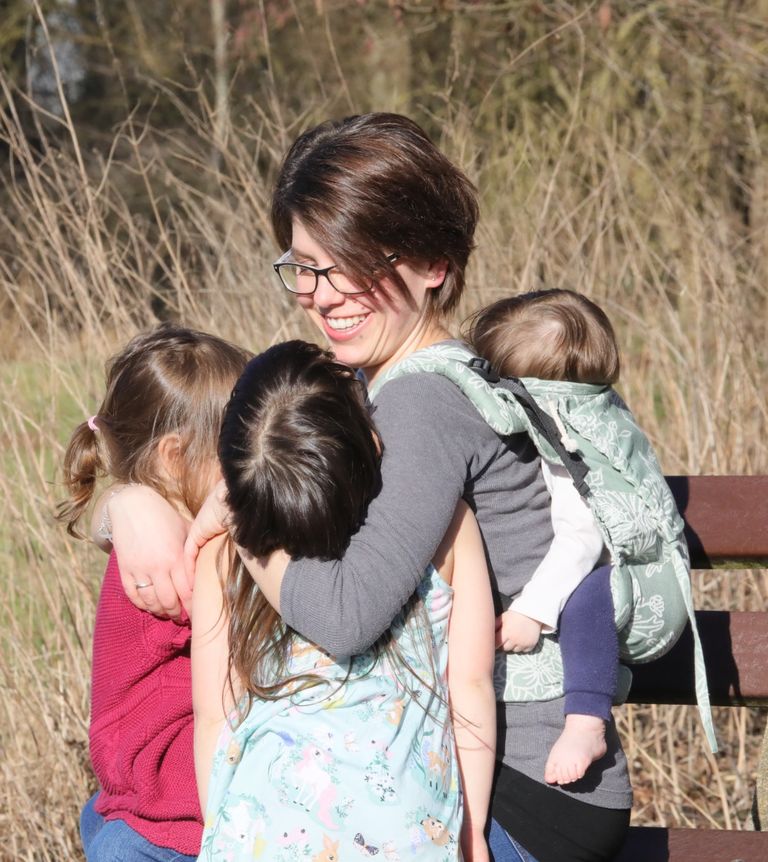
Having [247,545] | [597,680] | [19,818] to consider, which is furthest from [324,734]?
[19,818]

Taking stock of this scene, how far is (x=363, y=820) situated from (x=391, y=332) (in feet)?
2.27

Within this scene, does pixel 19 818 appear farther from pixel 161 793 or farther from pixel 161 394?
pixel 161 394

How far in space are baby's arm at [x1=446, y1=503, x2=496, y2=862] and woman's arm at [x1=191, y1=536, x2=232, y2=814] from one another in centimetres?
31

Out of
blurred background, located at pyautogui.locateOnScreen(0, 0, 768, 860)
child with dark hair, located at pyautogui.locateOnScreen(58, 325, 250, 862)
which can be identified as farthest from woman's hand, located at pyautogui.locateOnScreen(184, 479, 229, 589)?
blurred background, located at pyautogui.locateOnScreen(0, 0, 768, 860)

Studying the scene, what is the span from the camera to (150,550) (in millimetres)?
1703

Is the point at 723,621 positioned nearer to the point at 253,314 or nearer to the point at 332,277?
the point at 332,277

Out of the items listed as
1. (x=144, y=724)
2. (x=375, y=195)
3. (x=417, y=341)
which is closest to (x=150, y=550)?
(x=144, y=724)

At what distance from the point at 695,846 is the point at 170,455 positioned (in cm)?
112

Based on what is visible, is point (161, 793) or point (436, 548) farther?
point (161, 793)

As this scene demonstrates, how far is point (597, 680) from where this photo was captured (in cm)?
160

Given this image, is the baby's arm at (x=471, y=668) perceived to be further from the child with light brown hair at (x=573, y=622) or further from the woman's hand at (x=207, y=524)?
the woman's hand at (x=207, y=524)

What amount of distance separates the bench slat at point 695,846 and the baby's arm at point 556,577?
569 mm

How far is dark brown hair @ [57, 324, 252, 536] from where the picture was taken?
1.79 metres

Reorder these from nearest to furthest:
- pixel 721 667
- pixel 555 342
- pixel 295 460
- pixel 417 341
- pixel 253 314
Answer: pixel 295 460
pixel 417 341
pixel 555 342
pixel 721 667
pixel 253 314
